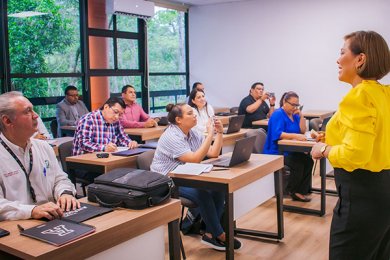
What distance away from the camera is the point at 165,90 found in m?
8.76

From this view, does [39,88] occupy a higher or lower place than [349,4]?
lower

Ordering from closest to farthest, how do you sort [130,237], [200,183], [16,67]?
[130,237], [200,183], [16,67]

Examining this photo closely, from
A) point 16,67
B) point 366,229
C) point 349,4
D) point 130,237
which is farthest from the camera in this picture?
point 349,4

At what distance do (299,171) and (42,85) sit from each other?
3.93 meters

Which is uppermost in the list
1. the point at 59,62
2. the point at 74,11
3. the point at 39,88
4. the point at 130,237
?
the point at 74,11

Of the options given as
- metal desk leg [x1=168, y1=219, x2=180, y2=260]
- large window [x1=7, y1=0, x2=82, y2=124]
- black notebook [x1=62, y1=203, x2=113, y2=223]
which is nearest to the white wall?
large window [x1=7, y1=0, x2=82, y2=124]

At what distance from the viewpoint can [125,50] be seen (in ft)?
25.5

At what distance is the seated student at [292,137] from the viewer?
4.38 m

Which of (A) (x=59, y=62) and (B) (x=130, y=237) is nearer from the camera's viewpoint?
(B) (x=130, y=237)

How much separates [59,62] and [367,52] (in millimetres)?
5608

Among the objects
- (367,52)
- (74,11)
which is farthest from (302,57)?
(367,52)

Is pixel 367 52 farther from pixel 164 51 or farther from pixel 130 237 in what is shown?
pixel 164 51

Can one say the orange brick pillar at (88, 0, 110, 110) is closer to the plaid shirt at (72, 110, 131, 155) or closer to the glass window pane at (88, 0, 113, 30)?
the glass window pane at (88, 0, 113, 30)

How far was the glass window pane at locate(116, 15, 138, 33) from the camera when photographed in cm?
755
